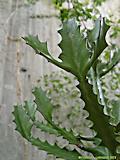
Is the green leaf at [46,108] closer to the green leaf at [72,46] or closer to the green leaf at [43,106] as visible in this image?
the green leaf at [43,106]

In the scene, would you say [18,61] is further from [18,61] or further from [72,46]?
[72,46]

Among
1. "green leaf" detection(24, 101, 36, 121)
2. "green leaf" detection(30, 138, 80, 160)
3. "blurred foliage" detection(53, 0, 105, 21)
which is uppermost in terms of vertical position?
"blurred foliage" detection(53, 0, 105, 21)

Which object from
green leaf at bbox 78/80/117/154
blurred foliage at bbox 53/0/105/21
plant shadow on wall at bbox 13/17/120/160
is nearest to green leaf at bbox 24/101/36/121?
plant shadow on wall at bbox 13/17/120/160

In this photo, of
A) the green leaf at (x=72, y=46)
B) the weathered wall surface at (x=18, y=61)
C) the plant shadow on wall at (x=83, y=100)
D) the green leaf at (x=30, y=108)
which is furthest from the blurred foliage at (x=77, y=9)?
the green leaf at (x=72, y=46)

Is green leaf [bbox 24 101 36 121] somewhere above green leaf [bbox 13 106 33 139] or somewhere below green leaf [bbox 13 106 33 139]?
above

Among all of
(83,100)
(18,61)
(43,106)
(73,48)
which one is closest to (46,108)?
(43,106)

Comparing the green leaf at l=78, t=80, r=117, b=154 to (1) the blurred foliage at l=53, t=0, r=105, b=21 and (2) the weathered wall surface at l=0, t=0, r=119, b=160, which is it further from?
(1) the blurred foliage at l=53, t=0, r=105, b=21

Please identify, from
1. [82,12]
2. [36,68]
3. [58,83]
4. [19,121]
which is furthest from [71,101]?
[19,121]

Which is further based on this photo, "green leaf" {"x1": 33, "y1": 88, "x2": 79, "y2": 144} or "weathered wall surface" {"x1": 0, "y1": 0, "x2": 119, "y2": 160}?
"weathered wall surface" {"x1": 0, "y1": 0, "x2": 119, "y2": 160}
